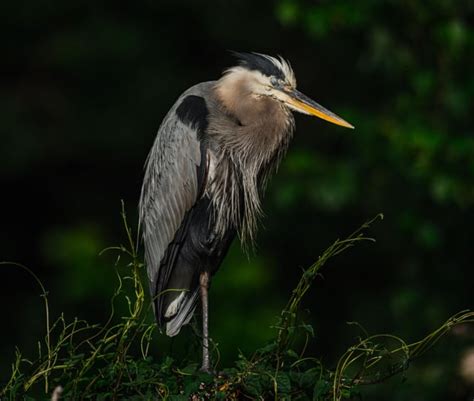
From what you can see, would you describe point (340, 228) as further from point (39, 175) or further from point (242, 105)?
point (242, 105)

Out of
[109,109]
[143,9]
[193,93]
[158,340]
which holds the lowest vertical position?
[158,340]

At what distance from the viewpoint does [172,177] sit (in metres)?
4.63

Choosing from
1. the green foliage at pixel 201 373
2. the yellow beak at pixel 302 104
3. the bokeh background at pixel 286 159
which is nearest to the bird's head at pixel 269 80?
the yellow beak at pixel 302 104

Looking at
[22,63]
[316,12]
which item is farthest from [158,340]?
[22,63]

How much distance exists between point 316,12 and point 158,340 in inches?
99.6

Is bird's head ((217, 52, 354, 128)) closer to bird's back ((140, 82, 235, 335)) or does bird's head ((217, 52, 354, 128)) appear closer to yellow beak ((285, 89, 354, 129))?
yellow beak ((285, 89, 354, 129))

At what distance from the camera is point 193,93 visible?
15.5 ft

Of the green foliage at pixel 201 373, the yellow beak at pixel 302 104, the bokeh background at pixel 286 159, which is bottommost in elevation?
the bokeh background at pixel 286 159

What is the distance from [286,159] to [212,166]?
298cm

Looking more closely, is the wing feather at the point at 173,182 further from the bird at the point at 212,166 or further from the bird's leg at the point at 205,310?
the bird's leg at the point at 205,310

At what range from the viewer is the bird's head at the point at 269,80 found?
457 centimetres

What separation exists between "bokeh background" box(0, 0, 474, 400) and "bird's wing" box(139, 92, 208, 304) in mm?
1910

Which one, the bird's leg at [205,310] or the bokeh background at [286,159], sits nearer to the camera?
the bird's leg at [205,310]

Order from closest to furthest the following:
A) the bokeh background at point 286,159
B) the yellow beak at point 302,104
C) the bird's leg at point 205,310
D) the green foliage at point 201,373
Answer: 1. the green foliage at point 201,373
2. the bird's leg at point 205,310
3. the yellow beak at point 302,104
4. the bokeh background at point 286,159
